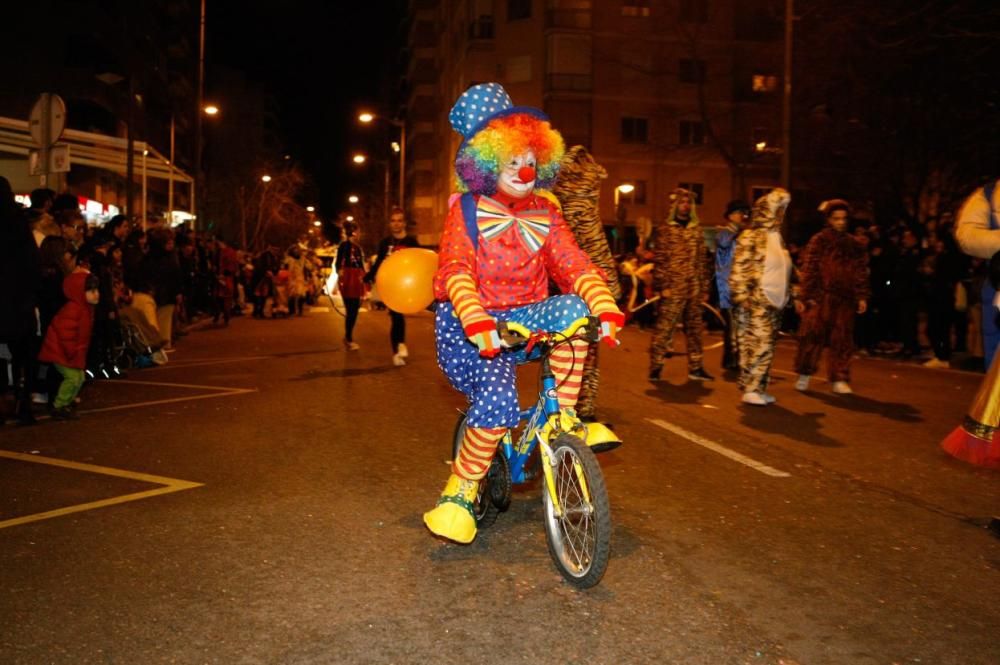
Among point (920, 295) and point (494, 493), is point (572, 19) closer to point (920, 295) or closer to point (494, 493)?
point (920, 295)

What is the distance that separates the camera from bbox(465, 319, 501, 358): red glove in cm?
Result: 416

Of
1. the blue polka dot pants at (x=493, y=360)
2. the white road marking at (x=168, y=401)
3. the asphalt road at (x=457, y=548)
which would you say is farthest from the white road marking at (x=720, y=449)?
the white road marking at (x=168, y=401)

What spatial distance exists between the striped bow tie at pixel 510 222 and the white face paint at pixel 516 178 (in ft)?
0.30

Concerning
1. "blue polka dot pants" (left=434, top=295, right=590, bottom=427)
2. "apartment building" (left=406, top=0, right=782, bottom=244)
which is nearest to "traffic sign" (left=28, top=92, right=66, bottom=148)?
"blue polka dot pants" (left=434, top=295, right=590, bottom=427)

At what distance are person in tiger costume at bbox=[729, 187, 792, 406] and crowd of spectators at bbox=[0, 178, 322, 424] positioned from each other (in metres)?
6.18

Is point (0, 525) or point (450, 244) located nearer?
point (450, 244)

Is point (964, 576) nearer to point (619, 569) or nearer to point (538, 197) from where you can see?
point (619, 569)

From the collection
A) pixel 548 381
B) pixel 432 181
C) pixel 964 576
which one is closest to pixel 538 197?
pixel 548 381

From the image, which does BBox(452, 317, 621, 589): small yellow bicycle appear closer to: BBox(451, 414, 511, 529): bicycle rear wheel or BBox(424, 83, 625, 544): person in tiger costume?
BBox(424, 83, 625, 544): person in tiger costume

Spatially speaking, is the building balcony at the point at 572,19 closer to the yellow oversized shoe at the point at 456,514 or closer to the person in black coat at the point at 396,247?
the person in black coat at the point at 396,247

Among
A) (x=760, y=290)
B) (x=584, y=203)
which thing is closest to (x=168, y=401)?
(x=584, y=203)

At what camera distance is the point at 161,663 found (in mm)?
3492

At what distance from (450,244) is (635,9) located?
166 feet

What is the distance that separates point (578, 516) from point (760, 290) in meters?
5.73
